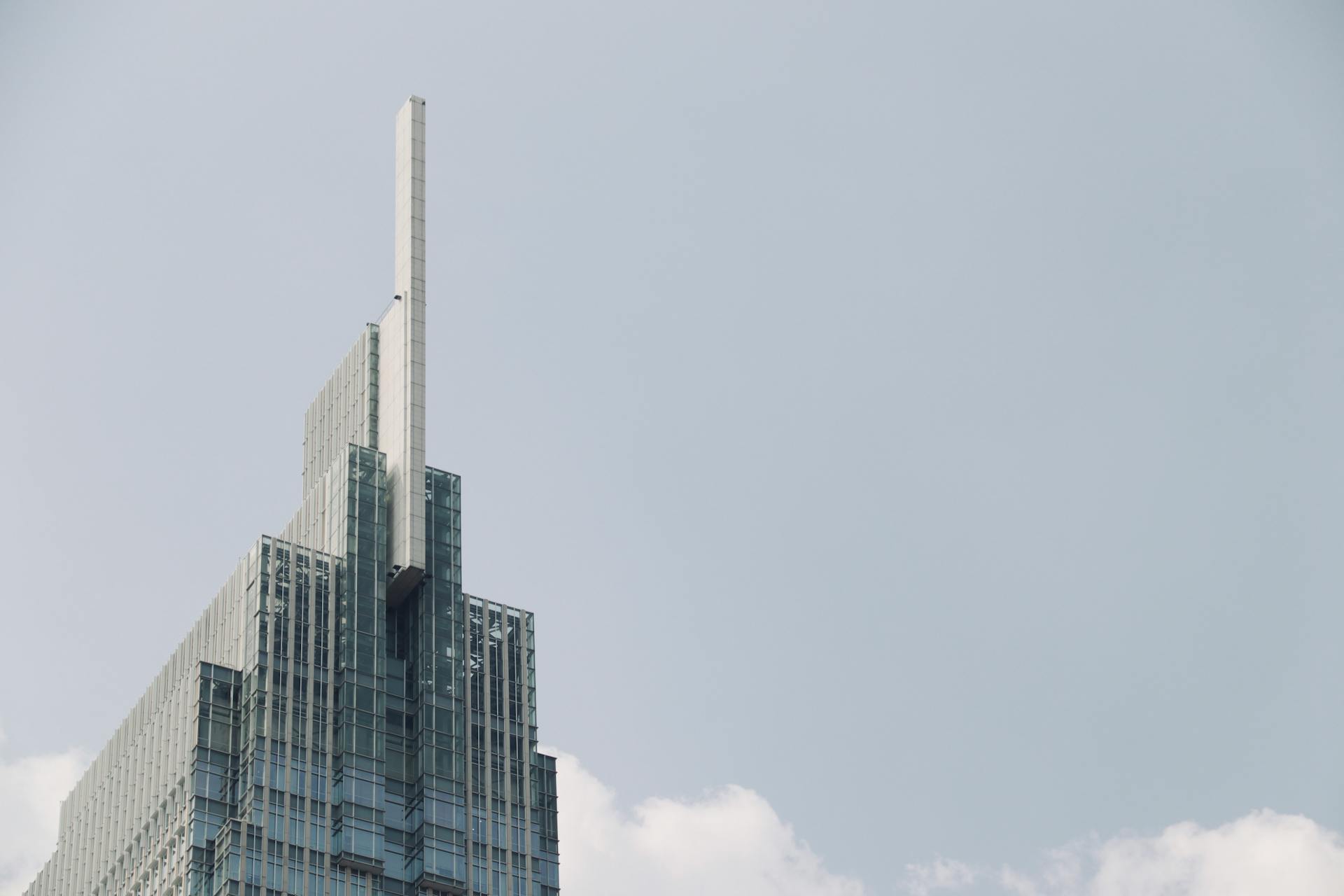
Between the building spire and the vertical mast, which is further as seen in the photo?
the building spire

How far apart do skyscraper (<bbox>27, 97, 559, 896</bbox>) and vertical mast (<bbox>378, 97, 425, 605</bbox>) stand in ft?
0.59

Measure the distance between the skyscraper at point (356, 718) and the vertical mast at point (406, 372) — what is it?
180 mm

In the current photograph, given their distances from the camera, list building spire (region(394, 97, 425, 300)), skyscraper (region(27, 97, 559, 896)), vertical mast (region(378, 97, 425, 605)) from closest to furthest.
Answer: skyscraper (region(27, 97, 559, 896)) → vertical mast (region(378, 97, 425, 605)) → building spire (region(394, 97, 425, 300))

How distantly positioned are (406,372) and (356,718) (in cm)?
2845

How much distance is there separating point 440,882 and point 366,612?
20.8 meters

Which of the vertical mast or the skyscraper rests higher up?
the vertical mast

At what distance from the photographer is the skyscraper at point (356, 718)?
166500 mm

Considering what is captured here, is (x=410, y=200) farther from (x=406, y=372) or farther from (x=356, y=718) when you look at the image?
(x=356, y=718)

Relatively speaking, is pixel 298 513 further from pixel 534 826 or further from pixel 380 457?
pixel 534 826

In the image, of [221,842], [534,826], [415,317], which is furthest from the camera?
[415,317]

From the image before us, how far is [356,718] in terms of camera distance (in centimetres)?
17112

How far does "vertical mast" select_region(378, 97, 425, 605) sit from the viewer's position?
586 feet

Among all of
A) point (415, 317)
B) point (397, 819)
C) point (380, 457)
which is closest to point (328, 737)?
point (397, 819)

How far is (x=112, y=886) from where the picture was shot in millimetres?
181750
